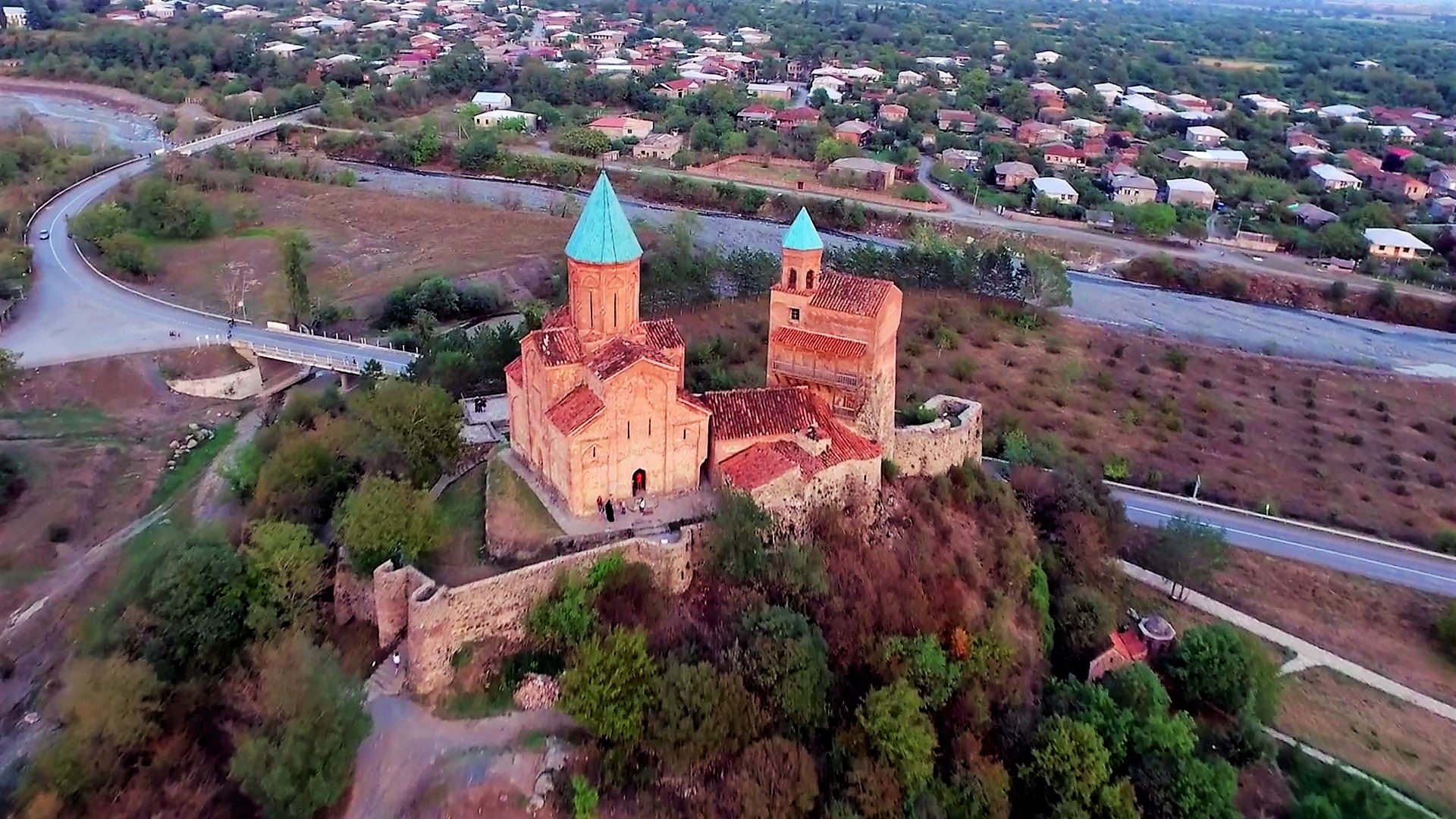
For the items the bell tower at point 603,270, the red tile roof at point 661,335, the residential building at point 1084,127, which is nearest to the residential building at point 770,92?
the residential building at point 1084,127

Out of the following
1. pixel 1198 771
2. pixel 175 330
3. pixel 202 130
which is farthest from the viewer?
pixel 202 130

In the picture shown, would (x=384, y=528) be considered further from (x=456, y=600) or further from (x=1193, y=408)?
(x=1193, y=408)

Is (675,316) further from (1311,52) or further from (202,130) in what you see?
(1311,52)

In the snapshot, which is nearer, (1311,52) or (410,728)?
(410,728)

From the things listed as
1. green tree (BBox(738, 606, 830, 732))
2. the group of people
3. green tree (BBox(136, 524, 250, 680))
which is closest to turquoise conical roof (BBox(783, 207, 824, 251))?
the group of people

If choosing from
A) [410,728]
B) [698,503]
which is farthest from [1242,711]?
[410,728]

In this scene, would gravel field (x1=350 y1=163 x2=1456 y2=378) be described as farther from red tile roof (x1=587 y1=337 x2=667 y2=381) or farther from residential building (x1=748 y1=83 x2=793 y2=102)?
red tile roof (x1=587 y1=337 x2=667 y2=381)

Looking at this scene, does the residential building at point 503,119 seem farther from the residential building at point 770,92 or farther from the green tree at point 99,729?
the green tree at point 99,729
